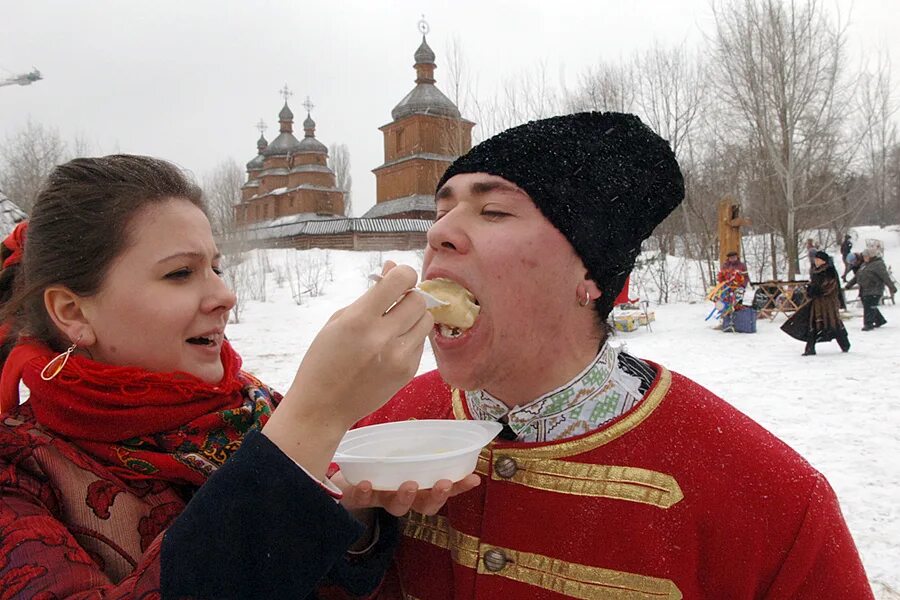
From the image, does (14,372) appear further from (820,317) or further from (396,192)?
(396,192)

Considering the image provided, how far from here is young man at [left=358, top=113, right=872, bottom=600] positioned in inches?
53.9

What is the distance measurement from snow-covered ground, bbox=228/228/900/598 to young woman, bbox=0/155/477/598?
3.96m

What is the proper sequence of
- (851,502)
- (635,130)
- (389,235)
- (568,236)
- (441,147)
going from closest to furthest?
(568,236)
(635,130)
(851,502)
(389,235)
(441,147)

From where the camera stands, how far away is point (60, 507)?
4.55 ft

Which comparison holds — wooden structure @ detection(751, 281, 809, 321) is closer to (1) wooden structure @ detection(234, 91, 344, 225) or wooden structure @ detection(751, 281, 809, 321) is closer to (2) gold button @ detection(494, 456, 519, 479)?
(2) gold button @ detection(494, 456, 519, 479)

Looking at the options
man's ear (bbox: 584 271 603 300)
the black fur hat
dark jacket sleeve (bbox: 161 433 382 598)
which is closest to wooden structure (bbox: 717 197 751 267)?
the black fur hat

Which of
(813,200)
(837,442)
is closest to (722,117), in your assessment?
(813,200)

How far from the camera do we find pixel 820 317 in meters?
10.5

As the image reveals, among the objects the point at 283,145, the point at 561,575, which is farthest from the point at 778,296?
the point at 283,145

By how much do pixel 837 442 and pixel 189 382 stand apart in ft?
21.4

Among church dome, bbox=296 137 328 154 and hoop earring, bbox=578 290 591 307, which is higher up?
church dome, bbox=296 137 328 154

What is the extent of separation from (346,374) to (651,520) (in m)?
0.84

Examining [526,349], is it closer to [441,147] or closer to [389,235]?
[389,235]

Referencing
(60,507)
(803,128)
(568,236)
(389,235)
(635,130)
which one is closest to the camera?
(60,507)
